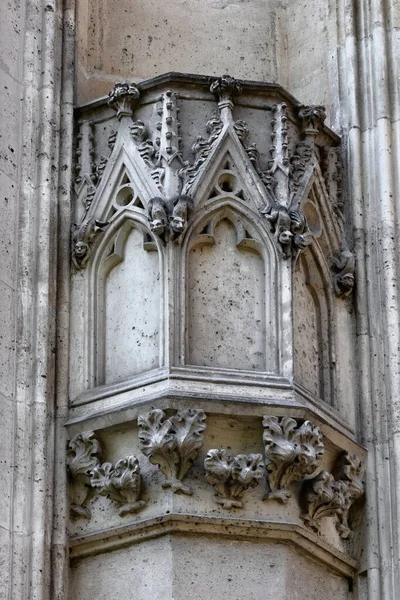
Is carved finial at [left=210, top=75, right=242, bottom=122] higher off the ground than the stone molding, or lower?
higher

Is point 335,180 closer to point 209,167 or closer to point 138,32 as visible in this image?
point 209,167

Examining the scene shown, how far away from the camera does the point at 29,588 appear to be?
7902mm

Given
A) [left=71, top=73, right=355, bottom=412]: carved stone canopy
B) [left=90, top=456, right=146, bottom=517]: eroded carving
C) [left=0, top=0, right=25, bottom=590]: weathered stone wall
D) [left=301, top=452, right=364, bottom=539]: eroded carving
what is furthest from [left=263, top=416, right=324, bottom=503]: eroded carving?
[left=0, top=0, right=25, bottom=590]: weathered stone wall

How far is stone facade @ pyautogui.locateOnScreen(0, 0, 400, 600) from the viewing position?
807 centimetres

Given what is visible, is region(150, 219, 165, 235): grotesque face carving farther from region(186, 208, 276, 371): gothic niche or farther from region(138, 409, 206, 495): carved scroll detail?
region(138, 409, 206, 495): carved scroll detail

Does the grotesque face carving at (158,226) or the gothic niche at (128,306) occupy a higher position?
the grotesque face carving at (158,226)

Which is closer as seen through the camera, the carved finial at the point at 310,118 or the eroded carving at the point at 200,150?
the eroded carving at the point at 200,150

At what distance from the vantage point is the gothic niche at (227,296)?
8.38 meters

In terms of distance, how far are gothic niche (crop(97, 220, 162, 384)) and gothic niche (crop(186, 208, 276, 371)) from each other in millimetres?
165

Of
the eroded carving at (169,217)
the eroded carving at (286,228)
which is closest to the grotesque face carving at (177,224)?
the eroded carving at (169,217)

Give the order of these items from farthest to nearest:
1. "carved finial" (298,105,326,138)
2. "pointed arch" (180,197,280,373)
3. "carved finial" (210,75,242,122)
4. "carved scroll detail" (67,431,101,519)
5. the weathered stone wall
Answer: "carved finial" (298,105,326,138), "carved finial" (210,75,242,122), "pointed arch" (180,197,280,373), "carved scroll detail" (67,431,101,519), the weathered stone wall

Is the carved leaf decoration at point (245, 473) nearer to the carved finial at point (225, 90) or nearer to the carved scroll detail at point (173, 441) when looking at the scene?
the carved scroll detail at point (173, 441)

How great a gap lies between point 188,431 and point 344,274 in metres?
1.28

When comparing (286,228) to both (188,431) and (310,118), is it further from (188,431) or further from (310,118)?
(188,431)
